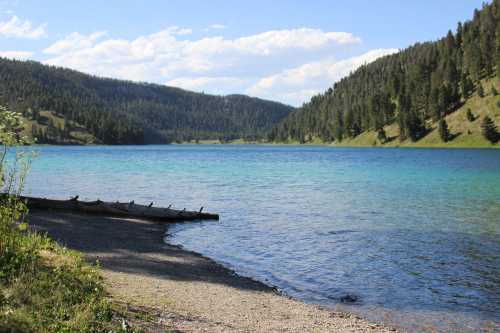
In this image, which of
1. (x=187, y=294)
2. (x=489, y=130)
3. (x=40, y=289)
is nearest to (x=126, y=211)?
(x=187, y=294)

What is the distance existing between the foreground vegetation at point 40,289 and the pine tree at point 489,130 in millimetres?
194649

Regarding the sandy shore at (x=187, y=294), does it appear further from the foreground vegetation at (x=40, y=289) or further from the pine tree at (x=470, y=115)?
the pine tree at (x=470, y=115)

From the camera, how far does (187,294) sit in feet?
55.3

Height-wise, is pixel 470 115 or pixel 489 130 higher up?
pixel 470 115

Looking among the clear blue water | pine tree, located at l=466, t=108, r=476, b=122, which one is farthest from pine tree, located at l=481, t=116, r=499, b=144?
the clear blue water

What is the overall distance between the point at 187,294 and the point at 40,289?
592 cm

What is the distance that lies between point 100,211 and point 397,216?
26.5 metres

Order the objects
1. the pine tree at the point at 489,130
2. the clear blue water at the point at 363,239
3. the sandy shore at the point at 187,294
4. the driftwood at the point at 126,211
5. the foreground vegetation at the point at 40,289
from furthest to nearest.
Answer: the pine tree at the point at 489,130
the driftwood at the point at 126,211
the clear blue water at the point at 363,239
the sandy shore at the point at 187,294
the foreground vegetation at the point at 40,289

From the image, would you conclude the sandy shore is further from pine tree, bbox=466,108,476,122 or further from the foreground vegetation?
pine tree, bbox=466,108,476,122

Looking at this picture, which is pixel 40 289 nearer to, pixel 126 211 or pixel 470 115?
pixel 126 211

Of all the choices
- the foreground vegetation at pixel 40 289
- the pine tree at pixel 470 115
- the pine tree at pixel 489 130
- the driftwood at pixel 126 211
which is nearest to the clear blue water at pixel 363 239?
the driftwood at pixel 126 211

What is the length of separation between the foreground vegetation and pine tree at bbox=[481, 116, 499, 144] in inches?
7663

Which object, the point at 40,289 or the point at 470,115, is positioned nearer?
the point at 40,289

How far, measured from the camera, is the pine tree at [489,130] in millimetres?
181500
